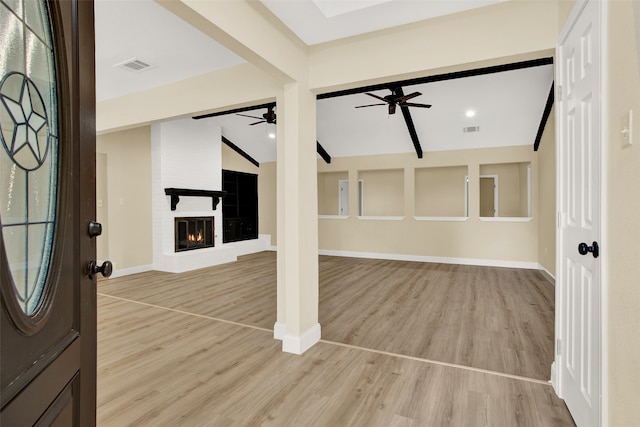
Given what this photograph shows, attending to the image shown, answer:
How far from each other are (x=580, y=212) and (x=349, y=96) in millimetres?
4515

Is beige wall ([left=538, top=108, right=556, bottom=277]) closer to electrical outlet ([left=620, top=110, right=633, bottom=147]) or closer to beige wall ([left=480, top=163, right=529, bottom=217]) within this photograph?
beige wall ([left=480, top=163, right=529, bottom=217])

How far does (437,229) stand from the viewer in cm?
705

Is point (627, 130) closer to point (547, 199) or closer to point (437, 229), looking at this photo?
point (547, 199)

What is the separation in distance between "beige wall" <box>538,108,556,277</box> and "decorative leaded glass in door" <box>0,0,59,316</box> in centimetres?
564

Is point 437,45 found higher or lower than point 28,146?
higher

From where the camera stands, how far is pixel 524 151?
638cm

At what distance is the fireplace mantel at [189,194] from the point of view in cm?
603

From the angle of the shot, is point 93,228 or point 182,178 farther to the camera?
point 182,178

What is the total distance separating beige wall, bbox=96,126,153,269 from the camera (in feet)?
19.0

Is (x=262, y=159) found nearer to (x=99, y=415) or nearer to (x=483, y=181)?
(x=483, y=181)

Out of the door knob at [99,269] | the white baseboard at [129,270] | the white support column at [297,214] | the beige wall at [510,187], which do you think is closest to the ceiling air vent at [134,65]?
the white support column at [297,214]

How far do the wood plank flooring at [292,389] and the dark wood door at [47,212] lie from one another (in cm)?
112

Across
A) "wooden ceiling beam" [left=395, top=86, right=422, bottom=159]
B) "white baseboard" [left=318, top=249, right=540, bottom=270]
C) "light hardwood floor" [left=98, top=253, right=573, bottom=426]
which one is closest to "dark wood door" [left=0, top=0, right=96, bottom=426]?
"light hardwood floor" [left=98, top=253, right=573, bottom=426]

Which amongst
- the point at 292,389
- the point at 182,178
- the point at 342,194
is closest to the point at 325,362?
the point at 292,389
